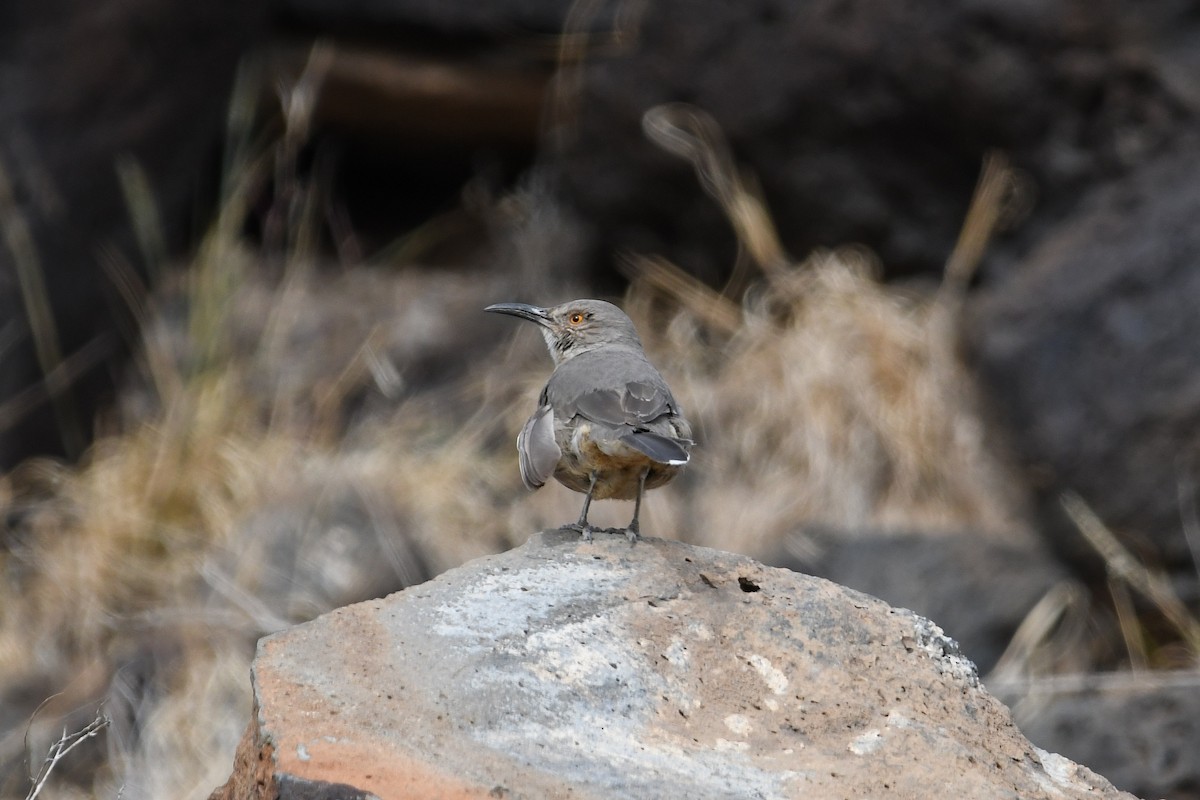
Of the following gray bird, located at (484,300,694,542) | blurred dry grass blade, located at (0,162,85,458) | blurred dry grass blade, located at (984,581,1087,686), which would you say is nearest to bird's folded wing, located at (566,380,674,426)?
gray bird, located at (484,300,694,542)

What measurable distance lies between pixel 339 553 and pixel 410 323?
2.83m

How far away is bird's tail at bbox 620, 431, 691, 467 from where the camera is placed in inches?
177

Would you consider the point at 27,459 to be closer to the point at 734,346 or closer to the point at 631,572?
the point at 734,346

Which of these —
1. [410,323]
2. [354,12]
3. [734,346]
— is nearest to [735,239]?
[734,346]

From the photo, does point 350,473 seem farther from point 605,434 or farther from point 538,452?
point 605,434

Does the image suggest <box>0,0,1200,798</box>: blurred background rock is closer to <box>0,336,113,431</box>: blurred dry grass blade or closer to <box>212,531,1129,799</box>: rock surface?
<box>0,336,113,431</box>: blurred dry grass blade

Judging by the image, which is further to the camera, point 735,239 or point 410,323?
point 410,323

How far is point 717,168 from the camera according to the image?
937 centimetres

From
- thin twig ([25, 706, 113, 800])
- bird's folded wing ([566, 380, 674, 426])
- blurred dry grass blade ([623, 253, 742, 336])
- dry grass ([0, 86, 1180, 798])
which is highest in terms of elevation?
bird's folded wing ([566, 380, 674, 426])

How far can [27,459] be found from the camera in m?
8.76

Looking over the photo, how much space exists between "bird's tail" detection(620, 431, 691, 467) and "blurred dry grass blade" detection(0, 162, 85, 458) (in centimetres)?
487

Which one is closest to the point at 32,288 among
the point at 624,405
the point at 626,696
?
the point at 624,405

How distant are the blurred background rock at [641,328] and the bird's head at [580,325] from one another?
2.26 meters

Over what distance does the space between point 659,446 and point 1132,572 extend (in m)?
3.77
